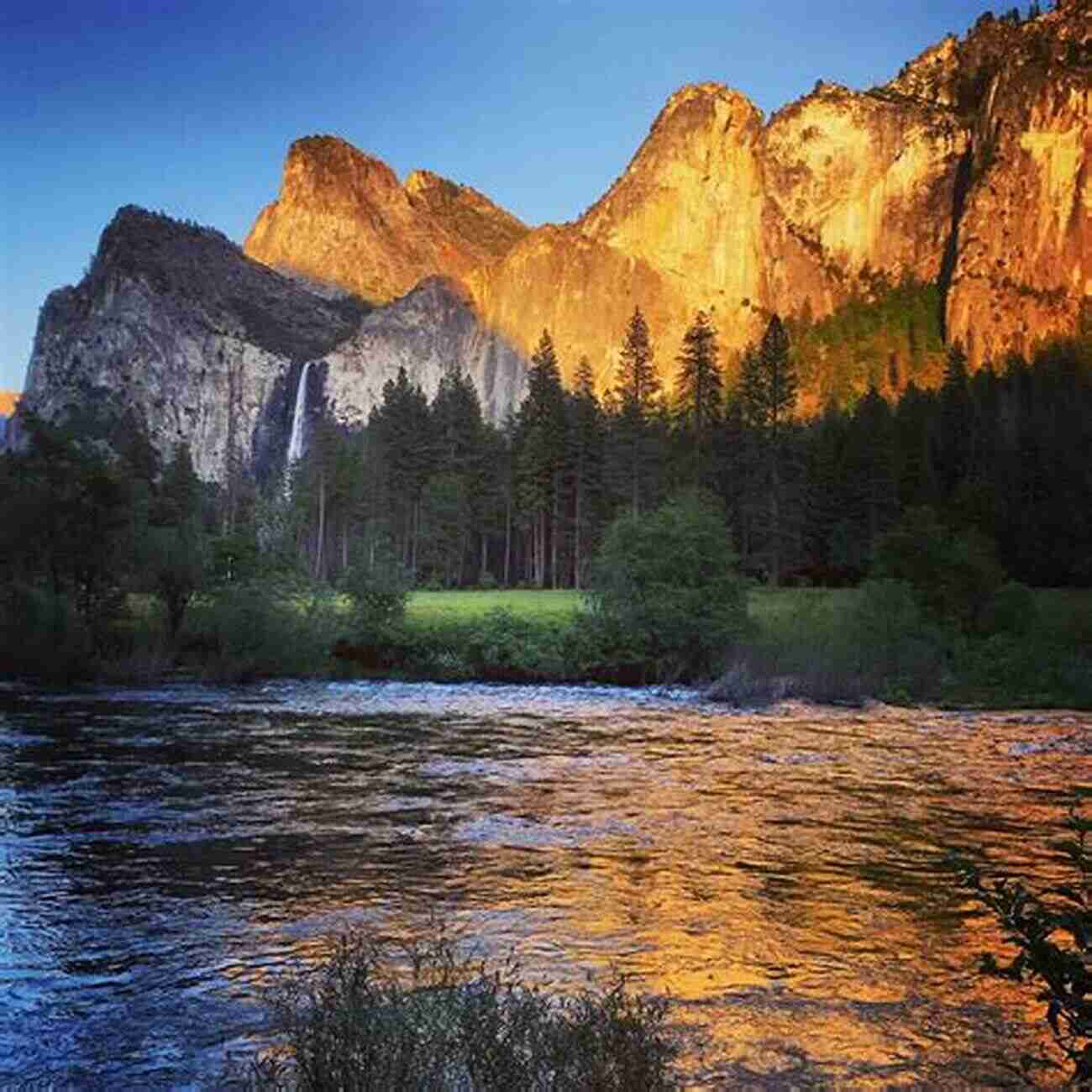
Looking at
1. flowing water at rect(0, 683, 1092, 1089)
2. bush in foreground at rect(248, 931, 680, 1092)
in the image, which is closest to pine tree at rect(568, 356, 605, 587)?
flowing water at rect(0, 683, 1092, 1089)

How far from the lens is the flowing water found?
29.6 ft

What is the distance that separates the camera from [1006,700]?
121ft

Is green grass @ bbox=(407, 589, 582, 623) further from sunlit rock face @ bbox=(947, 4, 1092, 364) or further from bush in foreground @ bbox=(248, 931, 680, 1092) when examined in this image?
sunlit rock face @ bbox=(947, 4, 1092, 364)

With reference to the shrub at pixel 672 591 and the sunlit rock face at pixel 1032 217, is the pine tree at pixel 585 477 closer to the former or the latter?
the shrub at pixel 672 591

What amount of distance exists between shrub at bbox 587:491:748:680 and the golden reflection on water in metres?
16.1

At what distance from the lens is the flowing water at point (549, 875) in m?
9.01

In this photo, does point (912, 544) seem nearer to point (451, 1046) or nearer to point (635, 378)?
point (451, 1046)

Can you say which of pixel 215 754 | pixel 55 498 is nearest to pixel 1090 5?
pixel 55 498

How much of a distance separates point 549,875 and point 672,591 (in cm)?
3016

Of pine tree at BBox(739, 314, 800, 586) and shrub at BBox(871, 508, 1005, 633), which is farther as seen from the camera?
pine tree at BBox(739, 314, 800, 586)

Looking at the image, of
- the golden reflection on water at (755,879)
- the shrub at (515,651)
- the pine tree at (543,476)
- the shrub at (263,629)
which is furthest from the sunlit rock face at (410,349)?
the golden reflection on water at (755,879)

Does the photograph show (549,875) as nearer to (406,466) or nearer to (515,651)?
(515,651)

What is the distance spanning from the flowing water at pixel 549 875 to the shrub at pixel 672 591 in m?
14.4

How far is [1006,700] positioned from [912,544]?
11.3 m
